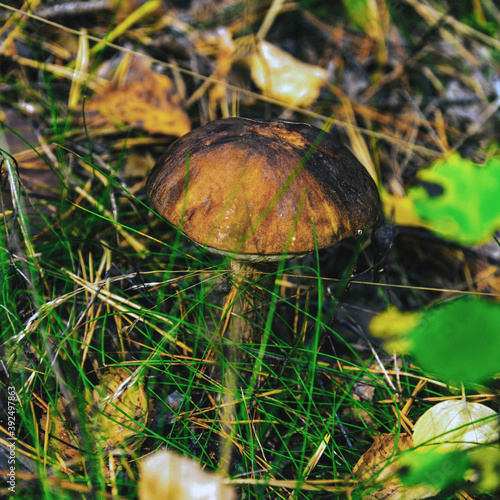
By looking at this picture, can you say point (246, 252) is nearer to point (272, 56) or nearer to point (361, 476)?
point (361, 476)

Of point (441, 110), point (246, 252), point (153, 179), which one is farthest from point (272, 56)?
point (246, 252)

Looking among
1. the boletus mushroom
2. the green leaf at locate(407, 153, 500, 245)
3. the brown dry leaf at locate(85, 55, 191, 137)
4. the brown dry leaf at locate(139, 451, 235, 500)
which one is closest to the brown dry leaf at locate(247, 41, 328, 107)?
the brown dry leaf at locate(85, 55, 191, 137)

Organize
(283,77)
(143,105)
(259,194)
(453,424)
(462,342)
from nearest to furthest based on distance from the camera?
(462,342), (259,194), (453,424), (143,105), (283,77)

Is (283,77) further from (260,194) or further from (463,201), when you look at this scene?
(260,194)

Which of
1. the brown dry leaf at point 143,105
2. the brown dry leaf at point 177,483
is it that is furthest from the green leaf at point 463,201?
the brown dry leaf at point 143,105

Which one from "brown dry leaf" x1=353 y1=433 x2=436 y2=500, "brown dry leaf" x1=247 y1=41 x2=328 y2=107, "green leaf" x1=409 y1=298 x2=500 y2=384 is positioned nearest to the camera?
"green leaf" x1=409 y1=298 x2=500 y2=384

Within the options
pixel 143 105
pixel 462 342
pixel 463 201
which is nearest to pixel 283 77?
pixel 143 105

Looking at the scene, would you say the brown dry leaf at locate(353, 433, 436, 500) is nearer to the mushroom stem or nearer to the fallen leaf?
the fallen leaf
